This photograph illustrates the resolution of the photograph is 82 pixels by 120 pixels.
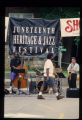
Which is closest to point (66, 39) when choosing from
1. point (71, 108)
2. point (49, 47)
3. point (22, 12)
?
point (22, 12)

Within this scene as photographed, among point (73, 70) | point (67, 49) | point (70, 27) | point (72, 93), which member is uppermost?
point (70, 27)

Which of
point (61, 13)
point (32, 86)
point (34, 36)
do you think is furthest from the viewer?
point (61, 13)

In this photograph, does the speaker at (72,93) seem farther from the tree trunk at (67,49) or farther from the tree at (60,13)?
the tree trunk at (67,49)

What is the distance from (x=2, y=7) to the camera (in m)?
7.43

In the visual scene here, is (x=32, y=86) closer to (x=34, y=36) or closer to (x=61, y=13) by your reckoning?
(x=34, y=36)

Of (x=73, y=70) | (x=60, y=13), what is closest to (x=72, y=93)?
(x=73, y=70)

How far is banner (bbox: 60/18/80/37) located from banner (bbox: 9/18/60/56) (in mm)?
278

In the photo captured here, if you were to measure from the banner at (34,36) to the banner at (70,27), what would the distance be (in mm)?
278

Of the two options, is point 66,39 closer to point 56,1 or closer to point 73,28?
point 73,28

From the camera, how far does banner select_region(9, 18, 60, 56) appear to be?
622 inches

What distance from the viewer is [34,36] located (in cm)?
1584

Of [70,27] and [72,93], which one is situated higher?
[70,27]

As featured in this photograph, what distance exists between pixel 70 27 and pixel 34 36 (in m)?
1.27

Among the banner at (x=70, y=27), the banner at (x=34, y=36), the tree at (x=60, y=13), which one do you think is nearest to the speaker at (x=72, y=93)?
the banner at (x=34, y=36)
